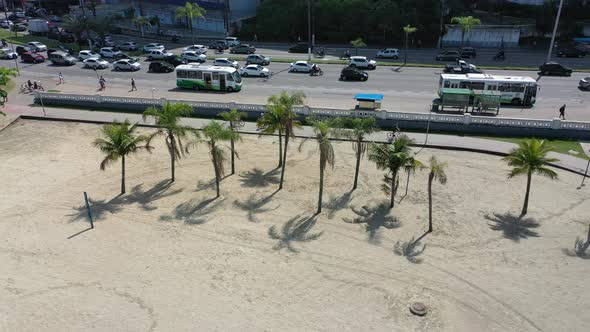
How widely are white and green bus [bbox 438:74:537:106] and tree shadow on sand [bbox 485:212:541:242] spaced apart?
19562 mm

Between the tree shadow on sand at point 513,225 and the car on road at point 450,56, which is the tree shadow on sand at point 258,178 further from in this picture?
the car on road at point 450,56

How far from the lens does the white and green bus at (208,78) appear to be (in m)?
44.6

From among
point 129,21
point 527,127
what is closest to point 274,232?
point 527,127

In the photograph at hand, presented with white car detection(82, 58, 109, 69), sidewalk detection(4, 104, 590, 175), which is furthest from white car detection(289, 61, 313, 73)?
white car detection(82, 58, 109, 69)

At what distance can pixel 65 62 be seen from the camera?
56.8 m

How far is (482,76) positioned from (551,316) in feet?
94.5

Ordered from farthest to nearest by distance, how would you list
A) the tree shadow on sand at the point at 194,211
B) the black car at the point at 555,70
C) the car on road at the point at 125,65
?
the car on road at the point at 125,65, the black car at the point at 555,70, the tree shadow on sand at the point at 194,211

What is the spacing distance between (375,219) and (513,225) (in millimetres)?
6630

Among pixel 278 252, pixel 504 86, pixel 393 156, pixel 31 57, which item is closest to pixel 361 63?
pixel 504 86

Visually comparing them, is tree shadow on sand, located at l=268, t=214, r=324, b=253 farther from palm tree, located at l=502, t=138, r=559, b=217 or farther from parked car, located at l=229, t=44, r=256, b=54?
parked car, located at l=229, t=44, r=256, b=54

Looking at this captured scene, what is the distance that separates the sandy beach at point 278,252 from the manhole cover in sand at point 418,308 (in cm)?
23

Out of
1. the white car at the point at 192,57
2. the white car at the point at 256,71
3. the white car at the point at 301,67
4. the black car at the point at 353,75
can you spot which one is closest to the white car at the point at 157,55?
the white car at the point at 192,57

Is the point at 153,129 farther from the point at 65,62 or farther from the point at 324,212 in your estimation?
the point at 65,62

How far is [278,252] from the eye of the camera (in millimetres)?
20156
